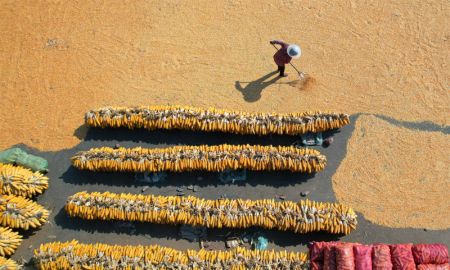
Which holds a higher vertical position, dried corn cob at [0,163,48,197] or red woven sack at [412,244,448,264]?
dried corn cob at [0,163,48,197]

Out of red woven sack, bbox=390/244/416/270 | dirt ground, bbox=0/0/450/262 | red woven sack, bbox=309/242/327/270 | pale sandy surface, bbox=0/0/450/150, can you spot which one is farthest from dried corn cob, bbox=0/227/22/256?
red woven sack, bbox=390/244/416/270

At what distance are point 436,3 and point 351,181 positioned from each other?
626cm

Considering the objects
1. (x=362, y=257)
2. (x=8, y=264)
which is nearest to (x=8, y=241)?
(x=8, y=264)

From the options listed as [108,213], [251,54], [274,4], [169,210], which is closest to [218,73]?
[251,54]

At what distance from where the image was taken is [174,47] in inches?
462

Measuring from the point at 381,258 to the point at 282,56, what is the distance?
5476 mm

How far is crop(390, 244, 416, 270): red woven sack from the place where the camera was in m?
8.88

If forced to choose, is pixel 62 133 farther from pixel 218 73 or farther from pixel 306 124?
pixel 306 124

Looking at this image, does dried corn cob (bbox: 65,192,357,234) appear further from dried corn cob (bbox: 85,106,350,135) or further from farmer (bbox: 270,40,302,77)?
farmer (bbox: 270,40,302,77)

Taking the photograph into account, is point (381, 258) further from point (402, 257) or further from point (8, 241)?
point (8, 241)

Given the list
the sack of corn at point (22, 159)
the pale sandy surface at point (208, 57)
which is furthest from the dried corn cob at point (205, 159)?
the pale sandy surface at point (208, 57)

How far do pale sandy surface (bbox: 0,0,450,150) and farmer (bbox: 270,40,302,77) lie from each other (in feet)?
2.47

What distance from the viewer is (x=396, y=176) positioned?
10.3 metres

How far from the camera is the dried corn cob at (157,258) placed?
30.1 ft
